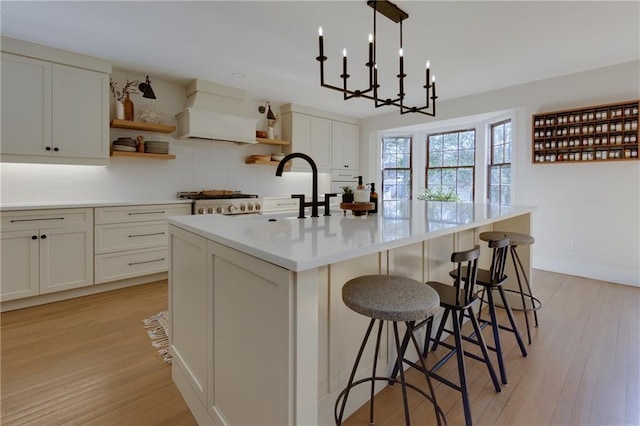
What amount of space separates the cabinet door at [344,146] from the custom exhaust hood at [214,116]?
71.1 inches

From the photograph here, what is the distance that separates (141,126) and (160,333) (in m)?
2.48

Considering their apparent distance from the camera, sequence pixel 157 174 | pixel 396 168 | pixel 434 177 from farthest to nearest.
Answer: pixel 396 168 → pixel 434 177 → pixel 157 174

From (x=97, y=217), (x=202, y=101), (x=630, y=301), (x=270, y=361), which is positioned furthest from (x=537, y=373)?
(x=202, y=101)

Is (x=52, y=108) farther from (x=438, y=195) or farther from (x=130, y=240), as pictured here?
(x=438, y=195)

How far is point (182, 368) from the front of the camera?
167 cm

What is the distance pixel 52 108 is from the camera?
3.11 m

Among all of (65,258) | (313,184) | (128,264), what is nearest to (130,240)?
(128,264)

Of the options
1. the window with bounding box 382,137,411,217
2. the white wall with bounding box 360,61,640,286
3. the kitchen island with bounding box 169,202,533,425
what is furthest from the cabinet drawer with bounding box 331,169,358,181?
the kitchen island with bounding box 169,202,533,425

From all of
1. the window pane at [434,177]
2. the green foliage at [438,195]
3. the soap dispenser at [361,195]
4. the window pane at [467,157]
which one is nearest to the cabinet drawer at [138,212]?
the soap dispenser at [361,195]

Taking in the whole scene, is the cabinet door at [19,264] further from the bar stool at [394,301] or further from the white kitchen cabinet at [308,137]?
the white kitchen cabinet at [308,137]

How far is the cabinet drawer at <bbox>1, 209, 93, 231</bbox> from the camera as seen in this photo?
279 centimetres

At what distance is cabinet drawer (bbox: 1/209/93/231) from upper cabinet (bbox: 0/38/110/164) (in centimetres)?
56

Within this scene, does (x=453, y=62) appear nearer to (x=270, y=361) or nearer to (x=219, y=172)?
(x=219, y=172)

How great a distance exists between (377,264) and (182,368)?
119cm
